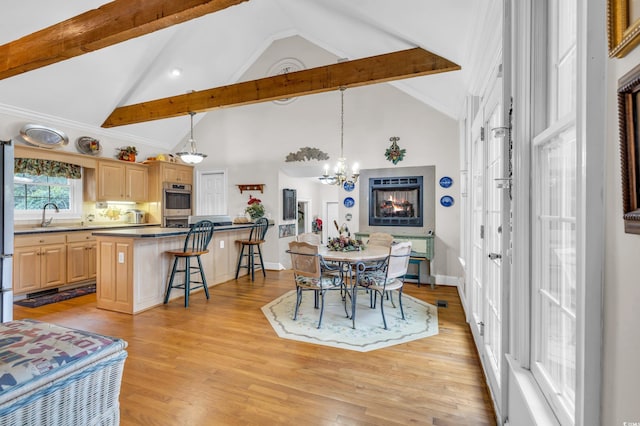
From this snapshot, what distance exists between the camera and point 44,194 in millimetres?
4996

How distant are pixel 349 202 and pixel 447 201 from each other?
1700mm

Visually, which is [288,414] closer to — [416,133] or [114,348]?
[114,348]

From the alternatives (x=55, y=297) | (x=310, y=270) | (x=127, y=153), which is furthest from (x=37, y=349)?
(x=127, y=153)

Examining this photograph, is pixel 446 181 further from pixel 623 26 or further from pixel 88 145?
pixel 88 145

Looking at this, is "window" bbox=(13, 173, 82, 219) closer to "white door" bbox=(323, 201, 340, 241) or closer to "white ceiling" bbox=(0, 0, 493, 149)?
"white ceiling" bbox=(0, 0, 493, 149)

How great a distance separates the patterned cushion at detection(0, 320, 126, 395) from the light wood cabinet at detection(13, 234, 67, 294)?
383 cm

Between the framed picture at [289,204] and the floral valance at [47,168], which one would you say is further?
the framed picture at [289,204]

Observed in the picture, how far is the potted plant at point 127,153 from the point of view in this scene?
6.09 m

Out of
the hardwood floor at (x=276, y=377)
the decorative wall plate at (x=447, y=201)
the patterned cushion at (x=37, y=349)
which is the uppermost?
the decorative wall plate at (x=447, y=201)

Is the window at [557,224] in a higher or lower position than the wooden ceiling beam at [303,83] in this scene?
lower

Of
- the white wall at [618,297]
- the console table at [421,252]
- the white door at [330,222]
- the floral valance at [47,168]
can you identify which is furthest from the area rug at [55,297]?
the white door at [330,222]

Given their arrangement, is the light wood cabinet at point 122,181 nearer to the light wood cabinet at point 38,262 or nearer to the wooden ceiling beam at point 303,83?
the wooden ceiling beam at point 303,83

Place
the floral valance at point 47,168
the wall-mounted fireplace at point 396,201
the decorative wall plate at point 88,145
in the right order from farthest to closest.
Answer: the decorative wall plate at point 88,145, the wall-mounted fireplace at point 396,201, the floral valance at point 47,168

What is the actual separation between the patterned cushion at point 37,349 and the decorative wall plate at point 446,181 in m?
4.85
